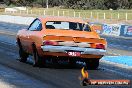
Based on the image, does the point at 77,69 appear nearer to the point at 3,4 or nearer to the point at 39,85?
the point at 39,85

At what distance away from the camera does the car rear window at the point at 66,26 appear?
14.9 m

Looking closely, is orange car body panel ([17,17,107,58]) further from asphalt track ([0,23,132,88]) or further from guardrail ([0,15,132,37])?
guardrail ([0,15,132,37])

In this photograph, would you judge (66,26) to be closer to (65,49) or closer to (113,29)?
(65,49)

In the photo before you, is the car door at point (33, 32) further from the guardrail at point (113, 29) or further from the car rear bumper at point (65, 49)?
the guardrail at point (113, 29)

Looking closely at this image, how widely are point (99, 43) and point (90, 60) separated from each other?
798 mm

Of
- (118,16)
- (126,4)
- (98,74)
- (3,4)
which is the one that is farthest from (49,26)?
(3,4)

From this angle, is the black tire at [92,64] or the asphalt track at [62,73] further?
the black tire at [92,64]

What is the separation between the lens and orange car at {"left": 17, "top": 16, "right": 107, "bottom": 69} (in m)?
13.8

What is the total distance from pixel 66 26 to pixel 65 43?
129 cm

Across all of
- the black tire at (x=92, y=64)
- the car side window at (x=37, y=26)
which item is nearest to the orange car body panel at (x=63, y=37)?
the car side window at (x=37, y=26)

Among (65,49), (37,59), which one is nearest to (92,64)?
(65,49)

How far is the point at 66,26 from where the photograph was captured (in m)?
15.0

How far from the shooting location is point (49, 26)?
14859 millimetres

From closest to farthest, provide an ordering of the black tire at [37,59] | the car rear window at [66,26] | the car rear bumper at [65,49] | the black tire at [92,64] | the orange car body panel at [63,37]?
1. the car rear bumper at [65,49]
2. the orange car body panel at [63,37]
3. the black tire at [37,59]
4. the black tire at [92,64]
5. the car rear window at [66,26]
